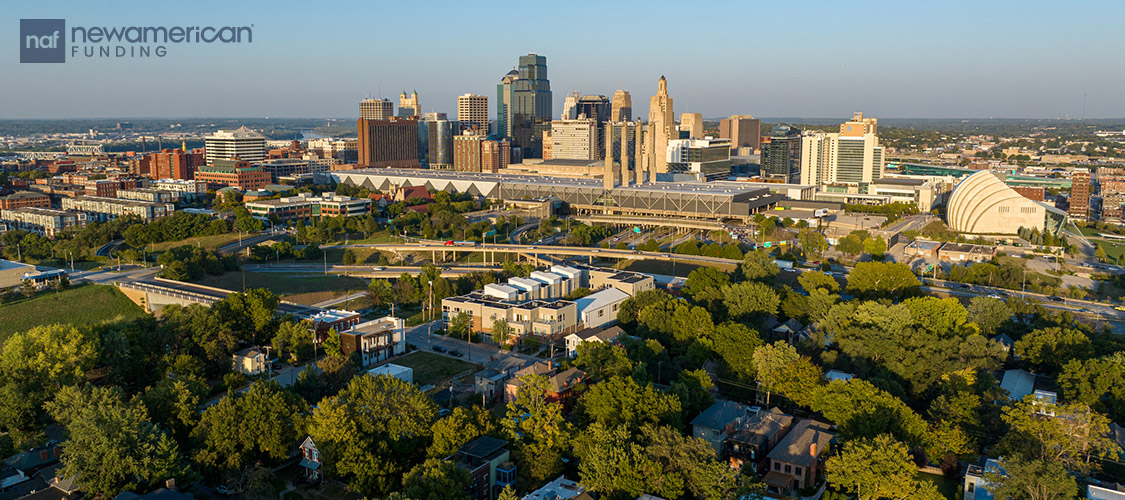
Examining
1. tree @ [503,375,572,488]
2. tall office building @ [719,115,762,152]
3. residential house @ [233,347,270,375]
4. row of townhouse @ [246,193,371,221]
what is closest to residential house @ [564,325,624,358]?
tree @ [503,375,572,488]

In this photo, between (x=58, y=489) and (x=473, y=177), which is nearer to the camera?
(x=58, y=489)

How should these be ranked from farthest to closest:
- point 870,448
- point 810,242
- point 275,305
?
point 810,242 < point 275,305 < point 870,448

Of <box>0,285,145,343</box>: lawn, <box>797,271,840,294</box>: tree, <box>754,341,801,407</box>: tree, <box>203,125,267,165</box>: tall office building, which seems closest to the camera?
<box>754,341,801,407</box>: tree

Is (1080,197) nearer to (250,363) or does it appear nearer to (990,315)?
(990,315)

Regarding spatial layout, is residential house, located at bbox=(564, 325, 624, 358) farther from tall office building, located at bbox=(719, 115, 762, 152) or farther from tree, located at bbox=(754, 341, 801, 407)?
tall office building, located at bbox=(719, 115, 762, 152)

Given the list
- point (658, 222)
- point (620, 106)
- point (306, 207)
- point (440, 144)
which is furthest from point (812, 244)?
point (620, 106)

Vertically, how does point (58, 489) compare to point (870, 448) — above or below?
below

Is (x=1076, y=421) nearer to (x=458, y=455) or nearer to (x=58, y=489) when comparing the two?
(x=458, y=455)

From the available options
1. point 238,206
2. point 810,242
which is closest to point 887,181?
point 810,242
